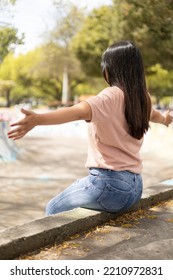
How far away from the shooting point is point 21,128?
2727mm

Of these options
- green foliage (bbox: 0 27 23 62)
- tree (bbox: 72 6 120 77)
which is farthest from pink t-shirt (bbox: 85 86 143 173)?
tree (bbox: 72 6 120 77)

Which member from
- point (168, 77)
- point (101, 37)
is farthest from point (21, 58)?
point (101, 37)

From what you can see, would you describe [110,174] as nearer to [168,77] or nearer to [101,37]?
[101,37]

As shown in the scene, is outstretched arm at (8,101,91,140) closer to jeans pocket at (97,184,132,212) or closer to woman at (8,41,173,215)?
woman at (8,41,173,215)

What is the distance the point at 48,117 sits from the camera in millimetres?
2805

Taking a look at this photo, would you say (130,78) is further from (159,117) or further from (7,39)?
(7,39)

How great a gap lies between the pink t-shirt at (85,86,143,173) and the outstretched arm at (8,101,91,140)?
205 mm

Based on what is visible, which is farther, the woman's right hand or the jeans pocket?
the jeans pocket

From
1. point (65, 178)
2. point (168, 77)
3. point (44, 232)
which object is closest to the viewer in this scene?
point (44, 232)

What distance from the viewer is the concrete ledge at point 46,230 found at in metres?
2.81

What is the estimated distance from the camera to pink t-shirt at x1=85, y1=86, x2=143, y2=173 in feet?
10.4

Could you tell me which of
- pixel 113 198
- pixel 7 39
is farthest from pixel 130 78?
pixel 7 39

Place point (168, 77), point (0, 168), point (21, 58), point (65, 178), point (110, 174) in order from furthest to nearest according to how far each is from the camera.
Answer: point (21, 58)
point (168, 77)
point (0, 168)
point (65, 178)
point (110, 174)

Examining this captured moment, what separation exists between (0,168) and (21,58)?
154ft
